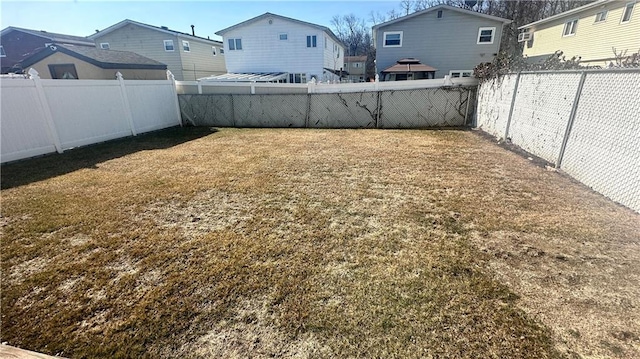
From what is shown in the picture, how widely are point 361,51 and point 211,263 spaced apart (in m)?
56.9

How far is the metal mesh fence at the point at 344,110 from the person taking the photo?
10133mm

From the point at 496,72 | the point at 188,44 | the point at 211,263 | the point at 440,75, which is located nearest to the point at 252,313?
the point at 211,263

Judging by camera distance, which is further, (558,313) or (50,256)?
(50,256)

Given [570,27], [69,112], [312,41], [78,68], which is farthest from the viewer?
[312,41]

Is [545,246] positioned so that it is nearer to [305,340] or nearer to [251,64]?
[305,340]

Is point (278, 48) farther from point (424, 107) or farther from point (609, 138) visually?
point (609, 138)

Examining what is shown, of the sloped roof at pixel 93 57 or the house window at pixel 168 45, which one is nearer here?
the sloped roof at pixel 93 57

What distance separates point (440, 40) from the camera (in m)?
17.3

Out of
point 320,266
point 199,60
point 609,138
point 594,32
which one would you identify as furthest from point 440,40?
point 320,266

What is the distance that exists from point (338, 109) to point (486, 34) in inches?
495

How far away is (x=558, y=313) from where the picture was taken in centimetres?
206

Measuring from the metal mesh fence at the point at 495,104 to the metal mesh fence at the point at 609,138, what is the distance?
2.84m

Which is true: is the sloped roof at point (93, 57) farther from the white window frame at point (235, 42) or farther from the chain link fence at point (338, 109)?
the chain link fence at point (338, 109)

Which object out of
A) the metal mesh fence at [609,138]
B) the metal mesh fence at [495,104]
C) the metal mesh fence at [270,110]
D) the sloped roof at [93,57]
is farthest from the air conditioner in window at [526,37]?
the sloped roof at [93,57]
